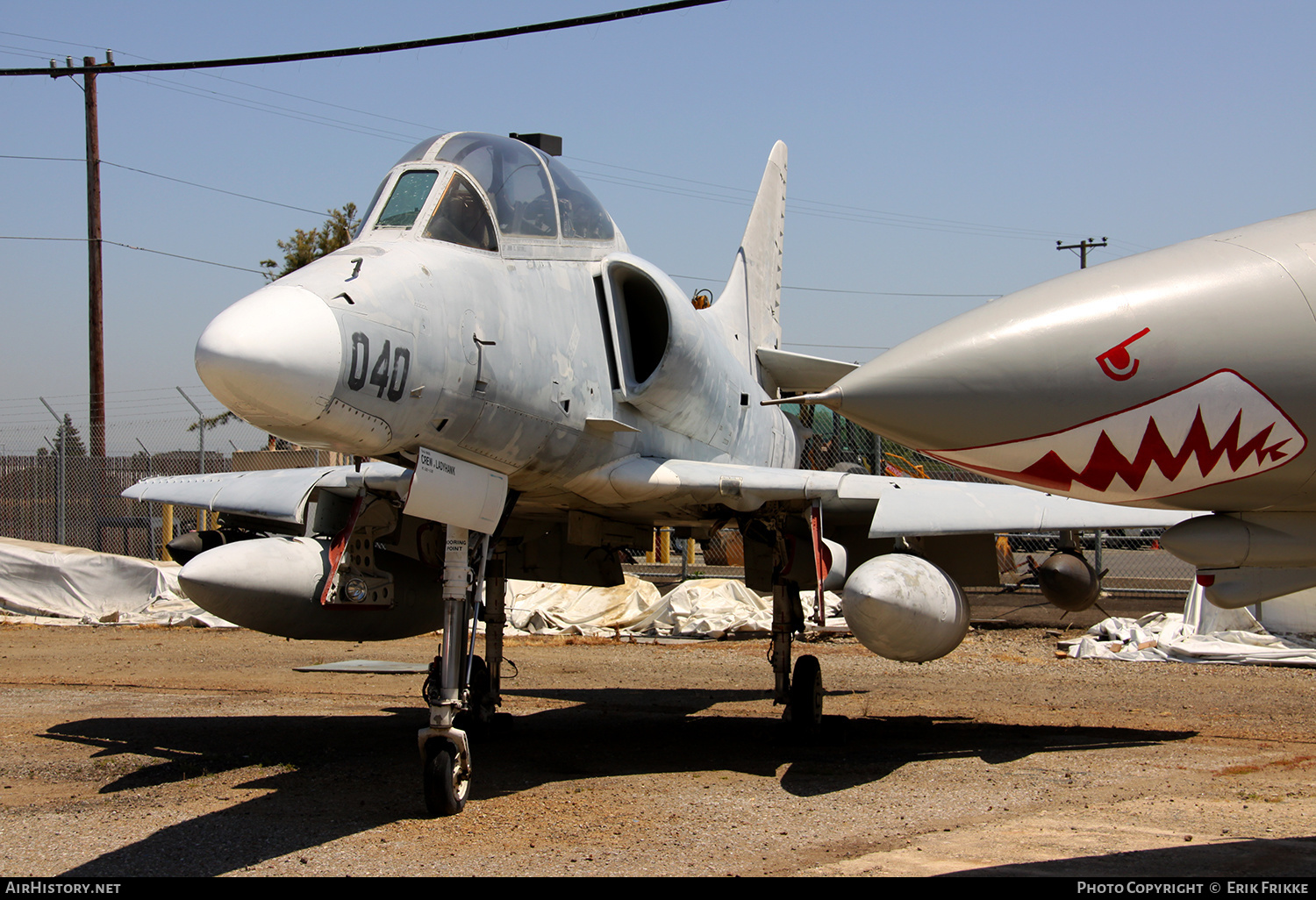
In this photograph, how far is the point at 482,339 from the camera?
20.3ft

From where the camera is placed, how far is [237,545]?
8031mm

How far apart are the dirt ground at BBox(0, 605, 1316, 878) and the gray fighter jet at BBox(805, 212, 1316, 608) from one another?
2.06 m

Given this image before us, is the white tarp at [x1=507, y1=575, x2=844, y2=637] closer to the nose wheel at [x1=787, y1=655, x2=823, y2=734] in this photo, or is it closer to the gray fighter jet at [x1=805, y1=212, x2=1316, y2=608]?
the nose wheel at [x1=787, y1=655, x2=823, y2=734]

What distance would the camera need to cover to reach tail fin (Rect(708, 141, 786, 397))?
1138 cm

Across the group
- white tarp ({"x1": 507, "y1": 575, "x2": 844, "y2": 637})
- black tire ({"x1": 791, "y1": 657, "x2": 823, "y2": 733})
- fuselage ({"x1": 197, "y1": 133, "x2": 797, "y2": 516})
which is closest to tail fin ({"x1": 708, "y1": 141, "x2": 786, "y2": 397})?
fuselage ({"x1": 197, "y1": 133, "x2": 797, "y2": 516})

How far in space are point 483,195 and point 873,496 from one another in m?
3.70

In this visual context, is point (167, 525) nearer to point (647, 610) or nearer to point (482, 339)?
point (647, 610)

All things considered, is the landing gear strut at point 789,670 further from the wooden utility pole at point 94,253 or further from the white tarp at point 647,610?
the wooden utility pole at point 94,253

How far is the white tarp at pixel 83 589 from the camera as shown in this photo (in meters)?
18.5

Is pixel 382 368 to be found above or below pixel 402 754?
above

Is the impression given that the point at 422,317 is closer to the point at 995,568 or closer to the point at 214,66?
the point at 995,568

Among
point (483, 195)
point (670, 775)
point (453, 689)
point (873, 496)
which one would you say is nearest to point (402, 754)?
point (670, 775)

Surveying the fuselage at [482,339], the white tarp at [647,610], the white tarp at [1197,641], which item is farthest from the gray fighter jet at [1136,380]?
the white tarp at [647,610]
